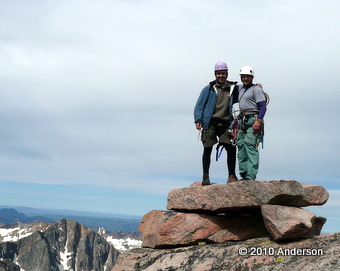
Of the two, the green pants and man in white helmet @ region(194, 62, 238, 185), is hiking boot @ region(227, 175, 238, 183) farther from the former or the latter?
the green pants

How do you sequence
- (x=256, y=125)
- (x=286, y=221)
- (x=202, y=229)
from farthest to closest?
(x=202, y=229), (x=256, y=125), (x=286, y=221)

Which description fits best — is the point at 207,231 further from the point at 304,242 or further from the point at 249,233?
the point at 304,242

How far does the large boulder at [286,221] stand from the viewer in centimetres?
1574

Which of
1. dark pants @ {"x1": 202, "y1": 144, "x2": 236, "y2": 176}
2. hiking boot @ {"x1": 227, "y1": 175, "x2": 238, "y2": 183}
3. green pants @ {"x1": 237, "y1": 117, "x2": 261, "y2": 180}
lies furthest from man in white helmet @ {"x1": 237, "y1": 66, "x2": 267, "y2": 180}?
dark pants @ {"x1": 202, "y1": 144, "x2": 236, "y2": 176}

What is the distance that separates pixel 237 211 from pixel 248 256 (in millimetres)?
2880

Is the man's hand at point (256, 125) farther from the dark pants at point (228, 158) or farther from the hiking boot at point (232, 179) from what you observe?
the hiking boot at point (232, 179)

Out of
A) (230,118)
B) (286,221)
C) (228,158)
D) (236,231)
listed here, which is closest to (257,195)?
(286,221)

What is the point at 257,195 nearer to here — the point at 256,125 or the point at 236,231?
the point at 236,231

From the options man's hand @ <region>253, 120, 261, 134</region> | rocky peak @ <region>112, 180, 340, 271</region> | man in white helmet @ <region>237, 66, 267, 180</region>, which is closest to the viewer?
rocky peak @ <region>112, 180, 340, 271</region>

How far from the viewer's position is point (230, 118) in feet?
63.4

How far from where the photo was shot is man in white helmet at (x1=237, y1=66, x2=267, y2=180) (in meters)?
Result: 18.2

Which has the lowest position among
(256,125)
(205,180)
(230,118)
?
(205,180)

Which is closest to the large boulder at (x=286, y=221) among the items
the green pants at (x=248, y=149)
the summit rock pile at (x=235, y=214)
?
the summit rock pile at (x=235, y=214)

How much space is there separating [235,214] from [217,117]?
4503mm
